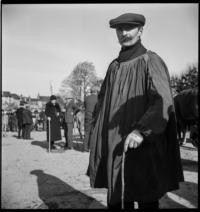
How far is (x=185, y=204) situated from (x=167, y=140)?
2136 mm

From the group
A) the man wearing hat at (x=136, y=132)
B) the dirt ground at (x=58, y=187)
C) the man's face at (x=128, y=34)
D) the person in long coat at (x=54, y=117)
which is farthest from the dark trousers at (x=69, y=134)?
the man's face at (x=128, y=34)

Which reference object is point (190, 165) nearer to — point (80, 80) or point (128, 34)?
point (128, 34)

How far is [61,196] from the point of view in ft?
15.0

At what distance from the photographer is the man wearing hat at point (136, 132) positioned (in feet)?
7.13

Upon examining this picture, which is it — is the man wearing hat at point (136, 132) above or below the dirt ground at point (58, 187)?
above

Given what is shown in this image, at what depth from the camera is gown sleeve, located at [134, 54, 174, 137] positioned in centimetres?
212

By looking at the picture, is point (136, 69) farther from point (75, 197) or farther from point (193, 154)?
point (193, 154)

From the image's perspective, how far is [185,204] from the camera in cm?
407

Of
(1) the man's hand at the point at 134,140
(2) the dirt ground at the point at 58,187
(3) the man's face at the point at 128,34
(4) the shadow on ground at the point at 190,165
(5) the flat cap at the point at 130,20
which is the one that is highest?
(5) the flat cap at the point at 130,20

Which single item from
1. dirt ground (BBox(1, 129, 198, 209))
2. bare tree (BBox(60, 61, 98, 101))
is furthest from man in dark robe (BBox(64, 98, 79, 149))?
bare tree (BBox(60, 61, 98, 101))

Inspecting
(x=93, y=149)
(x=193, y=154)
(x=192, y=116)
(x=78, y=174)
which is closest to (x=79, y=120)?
(x=193, y=154)

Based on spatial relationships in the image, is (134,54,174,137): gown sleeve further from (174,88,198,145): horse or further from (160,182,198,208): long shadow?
(174,88,198,145): horse

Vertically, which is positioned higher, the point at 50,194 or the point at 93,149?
the point at 93,149

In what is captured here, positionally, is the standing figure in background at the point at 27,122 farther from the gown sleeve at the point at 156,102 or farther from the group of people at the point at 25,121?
the gown sleeve at the point at 156,102
